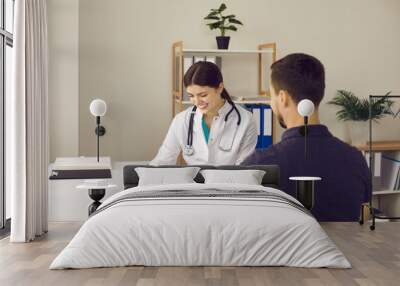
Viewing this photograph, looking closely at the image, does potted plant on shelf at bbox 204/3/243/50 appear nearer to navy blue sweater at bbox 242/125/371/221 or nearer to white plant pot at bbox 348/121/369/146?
navy blue sweater at bbox 242/125/371/221

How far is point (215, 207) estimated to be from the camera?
455 centimetres

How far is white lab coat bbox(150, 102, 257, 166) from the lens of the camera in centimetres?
625

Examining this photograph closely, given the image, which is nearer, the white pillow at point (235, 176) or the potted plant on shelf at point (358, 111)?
the white pillow at point (235, 176)

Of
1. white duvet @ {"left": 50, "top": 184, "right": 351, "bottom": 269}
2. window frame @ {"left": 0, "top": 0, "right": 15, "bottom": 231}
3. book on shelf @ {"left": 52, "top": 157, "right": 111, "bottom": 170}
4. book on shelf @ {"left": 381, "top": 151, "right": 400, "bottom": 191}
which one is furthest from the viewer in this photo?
book on shelf @ {"left": 381, "top": 151, "right": 400, "bottom": 191}

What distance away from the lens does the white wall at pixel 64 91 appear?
21.7 ft

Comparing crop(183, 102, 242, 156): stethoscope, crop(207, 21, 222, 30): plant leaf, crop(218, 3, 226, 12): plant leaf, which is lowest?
crop(183, 102, 242, 156): stethoscope

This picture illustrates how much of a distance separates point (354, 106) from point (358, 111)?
7 centimetres

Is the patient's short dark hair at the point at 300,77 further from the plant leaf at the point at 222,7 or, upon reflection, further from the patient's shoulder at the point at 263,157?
the plant leaf at the point at 222,7

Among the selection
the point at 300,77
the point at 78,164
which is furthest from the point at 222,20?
the point at 78,164

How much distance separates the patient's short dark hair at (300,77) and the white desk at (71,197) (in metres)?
1.48

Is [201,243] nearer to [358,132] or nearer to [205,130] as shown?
[205,130]

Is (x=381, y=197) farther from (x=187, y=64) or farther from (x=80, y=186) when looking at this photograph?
(x=80, y=186)

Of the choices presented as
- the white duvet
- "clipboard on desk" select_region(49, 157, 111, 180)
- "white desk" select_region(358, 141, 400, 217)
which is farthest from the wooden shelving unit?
the white duvet

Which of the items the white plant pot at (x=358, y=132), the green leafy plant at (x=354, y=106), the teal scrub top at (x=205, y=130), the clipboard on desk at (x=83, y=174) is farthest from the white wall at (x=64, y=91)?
the white plant pot at (x=358, y=132)
